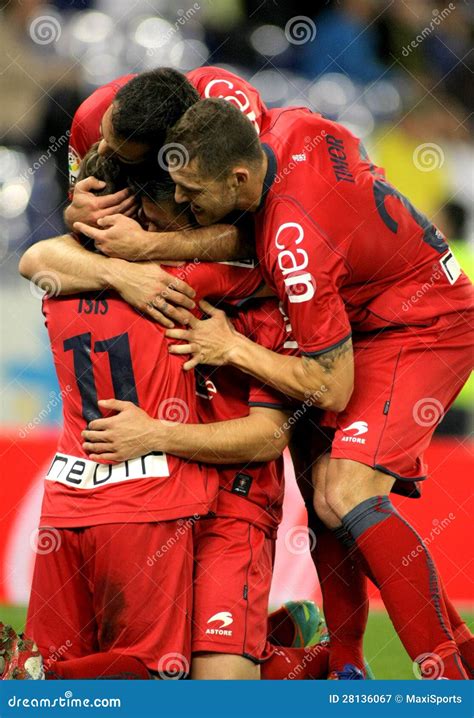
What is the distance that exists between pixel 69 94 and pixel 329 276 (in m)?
5.12

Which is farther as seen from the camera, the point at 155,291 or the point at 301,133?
the point at 301,133

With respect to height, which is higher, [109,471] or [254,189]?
[254,189]

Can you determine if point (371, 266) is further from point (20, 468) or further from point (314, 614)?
point (20, 468)

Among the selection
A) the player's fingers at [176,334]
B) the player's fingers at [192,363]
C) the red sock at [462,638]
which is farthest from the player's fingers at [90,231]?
the red sock at [462,638]

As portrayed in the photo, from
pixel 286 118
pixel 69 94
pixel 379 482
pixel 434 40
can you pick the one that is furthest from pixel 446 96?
pixel 379 482

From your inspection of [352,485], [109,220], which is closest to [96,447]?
[109,220]

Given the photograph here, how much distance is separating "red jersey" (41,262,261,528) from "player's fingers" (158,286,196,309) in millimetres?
67

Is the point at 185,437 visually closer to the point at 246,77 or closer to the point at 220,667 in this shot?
the point at 220,667

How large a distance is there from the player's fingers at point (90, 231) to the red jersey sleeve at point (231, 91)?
0.76 meters

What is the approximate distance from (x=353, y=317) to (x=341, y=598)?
42.7 inches

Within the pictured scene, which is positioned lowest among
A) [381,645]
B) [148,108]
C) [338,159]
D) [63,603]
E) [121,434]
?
[381,645]

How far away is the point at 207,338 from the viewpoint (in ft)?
12.8

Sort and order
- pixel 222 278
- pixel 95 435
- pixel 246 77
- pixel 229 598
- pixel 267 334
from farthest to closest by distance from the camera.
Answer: pixel 246 77
pixel 267 334
pixel 222 278
pixel 229 598
pixel 95 435

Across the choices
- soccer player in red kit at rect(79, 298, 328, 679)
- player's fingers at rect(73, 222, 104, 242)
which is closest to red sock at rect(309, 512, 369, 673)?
soccer player in red kit at rect(79, 298, 328, 679)
